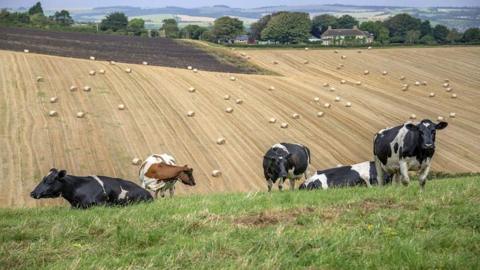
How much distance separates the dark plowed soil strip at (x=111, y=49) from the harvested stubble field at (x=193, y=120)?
527 cm

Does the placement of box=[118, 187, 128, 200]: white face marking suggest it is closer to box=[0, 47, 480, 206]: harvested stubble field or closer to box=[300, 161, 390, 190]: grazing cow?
box=[0, 47, 480, 206]: harvested stubble field

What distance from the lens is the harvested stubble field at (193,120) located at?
30.9m

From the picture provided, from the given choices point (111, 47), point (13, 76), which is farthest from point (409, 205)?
point (111, 47)

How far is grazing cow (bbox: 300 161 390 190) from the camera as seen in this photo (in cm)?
2595

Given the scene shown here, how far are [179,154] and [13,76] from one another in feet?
53.9

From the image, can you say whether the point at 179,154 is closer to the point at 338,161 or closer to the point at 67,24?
the point at 338,161

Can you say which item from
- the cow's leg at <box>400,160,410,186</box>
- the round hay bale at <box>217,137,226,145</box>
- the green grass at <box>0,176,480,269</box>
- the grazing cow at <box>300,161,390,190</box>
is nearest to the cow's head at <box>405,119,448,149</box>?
the cow's leg at <box>400,160,410,186</box>

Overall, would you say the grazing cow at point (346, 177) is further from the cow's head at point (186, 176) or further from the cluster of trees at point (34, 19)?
the cluster of trees at point (34, 19)

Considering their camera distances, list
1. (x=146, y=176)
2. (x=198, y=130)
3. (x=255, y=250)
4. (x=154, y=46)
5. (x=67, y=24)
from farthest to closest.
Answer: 1. (x=67, y=24)
2. (x=154, y=46)
3. (x=198, y=130)
4. (x=146, y=176)
5. (x=255, y=250)

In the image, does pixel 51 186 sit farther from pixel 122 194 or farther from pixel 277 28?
pixel 277 28

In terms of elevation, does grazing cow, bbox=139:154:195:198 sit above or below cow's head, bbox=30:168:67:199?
below

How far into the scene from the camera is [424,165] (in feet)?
64.1

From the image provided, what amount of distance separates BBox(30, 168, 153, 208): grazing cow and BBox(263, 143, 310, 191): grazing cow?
9.12 m

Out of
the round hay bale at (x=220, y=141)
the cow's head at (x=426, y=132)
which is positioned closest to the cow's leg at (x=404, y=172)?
the cow's head at (x=426, y=132)
